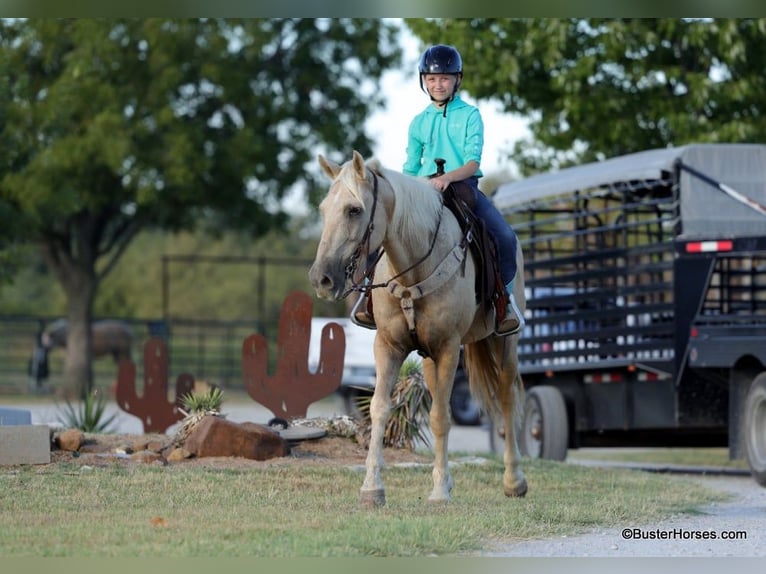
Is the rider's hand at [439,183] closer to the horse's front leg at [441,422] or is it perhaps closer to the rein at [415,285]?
the rein at [415,285]

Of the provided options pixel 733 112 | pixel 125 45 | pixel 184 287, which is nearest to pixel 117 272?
pixel 184 287

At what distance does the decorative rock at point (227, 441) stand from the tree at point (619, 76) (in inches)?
418

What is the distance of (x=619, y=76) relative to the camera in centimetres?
2180

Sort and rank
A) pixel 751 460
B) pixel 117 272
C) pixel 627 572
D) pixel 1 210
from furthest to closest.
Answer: pixel 117 272, pixel 1 210, pixel 751 460, pixel 627 572

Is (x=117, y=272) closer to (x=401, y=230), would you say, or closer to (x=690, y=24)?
(x=690, y=24)

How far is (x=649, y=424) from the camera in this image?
15750 mm

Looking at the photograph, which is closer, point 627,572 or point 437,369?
point 627,572

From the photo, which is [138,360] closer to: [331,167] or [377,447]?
[377,447]

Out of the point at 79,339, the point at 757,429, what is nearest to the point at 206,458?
the point at 757,429

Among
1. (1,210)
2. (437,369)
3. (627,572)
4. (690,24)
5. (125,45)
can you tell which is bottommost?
(627,572)

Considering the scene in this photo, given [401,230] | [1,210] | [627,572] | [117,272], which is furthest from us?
[117,272]

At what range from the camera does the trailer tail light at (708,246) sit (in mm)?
14109

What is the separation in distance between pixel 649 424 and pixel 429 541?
8073 mm

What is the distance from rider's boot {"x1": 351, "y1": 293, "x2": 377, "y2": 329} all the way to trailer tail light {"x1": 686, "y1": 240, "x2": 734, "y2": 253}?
17.1 ft
